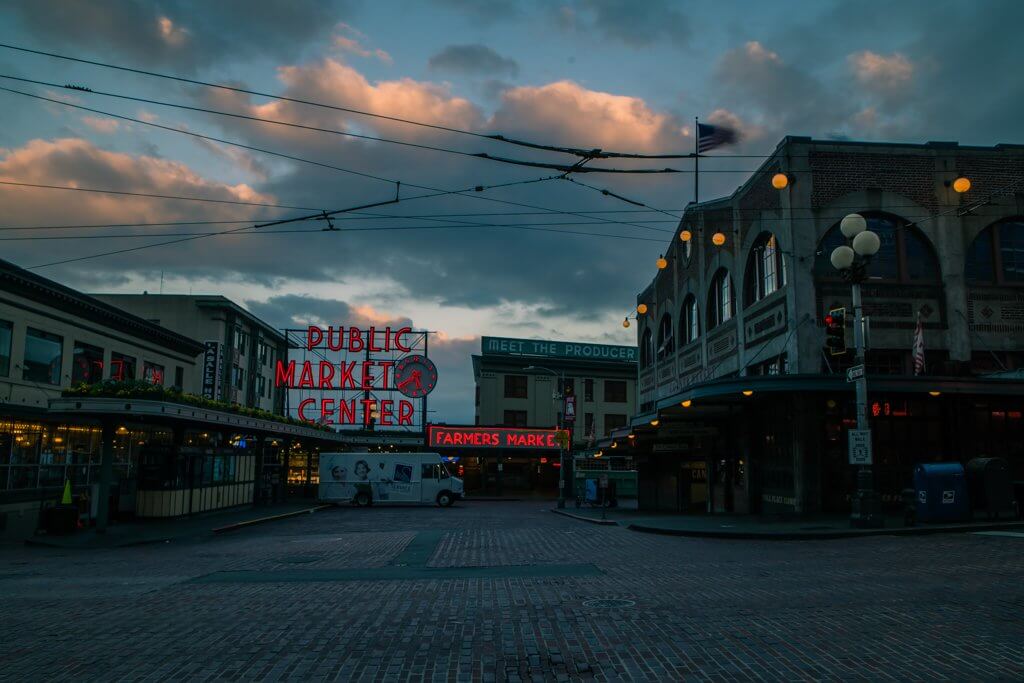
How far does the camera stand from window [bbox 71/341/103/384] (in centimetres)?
2934

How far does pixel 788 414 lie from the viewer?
2433 cm

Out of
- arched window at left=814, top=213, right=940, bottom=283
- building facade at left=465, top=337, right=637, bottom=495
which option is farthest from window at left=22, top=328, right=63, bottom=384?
building facade at left=465, top=337, right=637, bottom=495

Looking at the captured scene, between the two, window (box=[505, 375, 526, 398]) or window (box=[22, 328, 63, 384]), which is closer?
window (box=[22, 328, 63, 384])

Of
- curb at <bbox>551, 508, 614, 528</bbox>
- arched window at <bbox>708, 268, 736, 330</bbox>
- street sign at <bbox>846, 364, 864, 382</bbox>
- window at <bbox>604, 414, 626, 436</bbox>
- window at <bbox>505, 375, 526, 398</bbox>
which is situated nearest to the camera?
street sign at <bbox>846, 364, 864, 382</bbox>

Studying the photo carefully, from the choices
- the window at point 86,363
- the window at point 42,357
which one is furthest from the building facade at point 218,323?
the window at point 42,357

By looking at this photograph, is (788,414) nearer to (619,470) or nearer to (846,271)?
(846,271)

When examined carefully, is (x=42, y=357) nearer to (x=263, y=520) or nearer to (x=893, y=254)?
(x=263, y=520)

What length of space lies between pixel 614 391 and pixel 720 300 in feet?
122

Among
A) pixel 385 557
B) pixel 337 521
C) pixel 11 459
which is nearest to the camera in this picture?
→ pixel 385 557

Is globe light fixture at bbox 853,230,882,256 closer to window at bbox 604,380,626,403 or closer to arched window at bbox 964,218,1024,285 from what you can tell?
arched window at bbox 964,218,1024,285

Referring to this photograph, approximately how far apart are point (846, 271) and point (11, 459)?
2544 cm

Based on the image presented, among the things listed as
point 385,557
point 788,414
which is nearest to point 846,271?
point 788,414

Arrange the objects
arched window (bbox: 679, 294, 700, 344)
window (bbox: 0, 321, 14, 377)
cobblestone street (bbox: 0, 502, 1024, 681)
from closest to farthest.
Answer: cobblestone street (bbox: 0, 502, 1024, 681), window (bbox: 0, 321, 14, 377), arched window (bbox: 679, 294, 700, 344)

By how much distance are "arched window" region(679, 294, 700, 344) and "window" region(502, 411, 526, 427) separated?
29.4m
